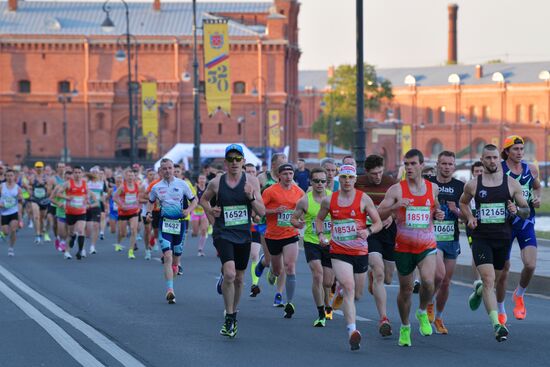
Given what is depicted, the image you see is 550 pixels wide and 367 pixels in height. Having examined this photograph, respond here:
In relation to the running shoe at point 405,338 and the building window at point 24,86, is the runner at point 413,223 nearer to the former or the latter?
the running shoe at point 405,338

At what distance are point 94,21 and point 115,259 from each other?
8561cm

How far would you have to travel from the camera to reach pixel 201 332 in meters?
13.7

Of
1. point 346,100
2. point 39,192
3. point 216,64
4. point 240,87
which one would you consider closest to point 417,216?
point 39,192

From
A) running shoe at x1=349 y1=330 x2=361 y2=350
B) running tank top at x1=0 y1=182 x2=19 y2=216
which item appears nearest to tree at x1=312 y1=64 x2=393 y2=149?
running tank top at x1=0 y1=182 x2=19 y2=216

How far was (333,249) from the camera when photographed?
12.8 m

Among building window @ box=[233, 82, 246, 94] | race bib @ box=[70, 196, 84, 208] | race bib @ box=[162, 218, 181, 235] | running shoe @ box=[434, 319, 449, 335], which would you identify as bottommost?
running shoe @ box=[434, 319, 449, 335]

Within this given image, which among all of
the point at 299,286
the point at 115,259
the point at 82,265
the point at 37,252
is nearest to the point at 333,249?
the point at 299,286

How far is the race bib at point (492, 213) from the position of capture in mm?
13125

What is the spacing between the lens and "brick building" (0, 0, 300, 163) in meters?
107

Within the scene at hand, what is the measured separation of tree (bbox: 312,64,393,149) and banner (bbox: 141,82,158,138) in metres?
62.3

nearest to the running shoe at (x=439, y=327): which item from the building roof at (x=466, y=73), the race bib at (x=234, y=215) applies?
the race bib at (x=234, y=215)

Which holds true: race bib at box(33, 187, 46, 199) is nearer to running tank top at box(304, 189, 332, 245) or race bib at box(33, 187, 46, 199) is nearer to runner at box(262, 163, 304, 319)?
runner at box(262, 163, 304, 319)

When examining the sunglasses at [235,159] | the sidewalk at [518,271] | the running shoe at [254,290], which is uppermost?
the sunglasses at [235,159]

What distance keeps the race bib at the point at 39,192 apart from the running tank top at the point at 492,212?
2337 cm
